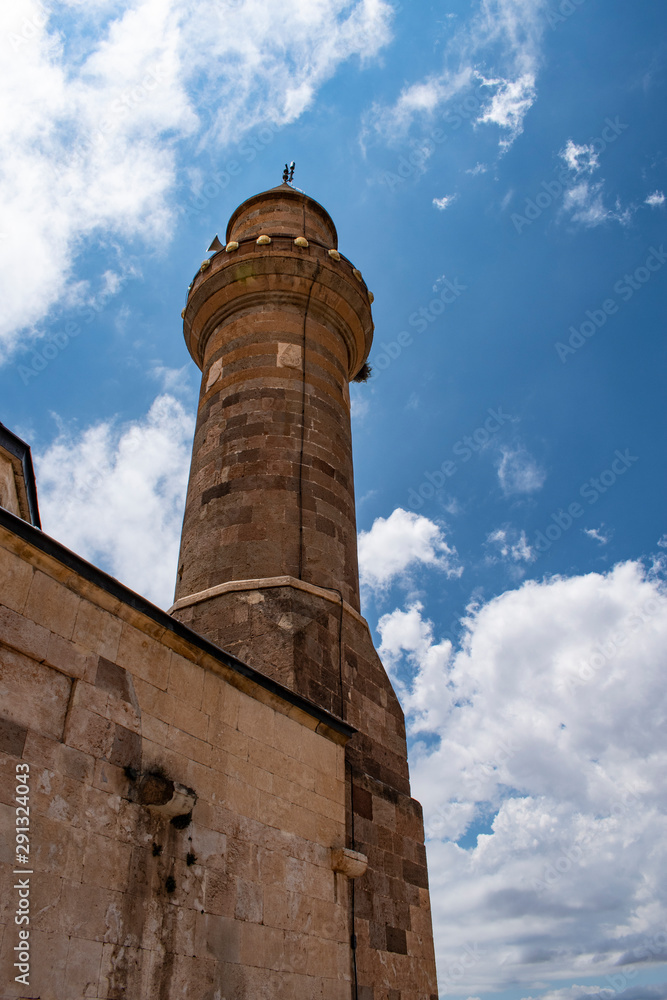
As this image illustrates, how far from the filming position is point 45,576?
3824 mm

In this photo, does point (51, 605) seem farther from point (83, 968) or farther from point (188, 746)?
point (83, 968)

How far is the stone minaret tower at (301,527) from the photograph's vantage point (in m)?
5.61

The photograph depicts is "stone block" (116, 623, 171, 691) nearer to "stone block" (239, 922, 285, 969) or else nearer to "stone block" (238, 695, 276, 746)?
"stone block" (238, 695, 276, 746)

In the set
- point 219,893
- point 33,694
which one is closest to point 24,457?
point 33,694

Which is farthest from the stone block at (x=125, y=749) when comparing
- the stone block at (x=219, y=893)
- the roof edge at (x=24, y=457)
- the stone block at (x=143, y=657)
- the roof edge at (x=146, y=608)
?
the roof edge at (x=24, y=457)

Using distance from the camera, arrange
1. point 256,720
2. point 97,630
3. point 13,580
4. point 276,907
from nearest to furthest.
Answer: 1. point 13,580
2. point 97,630
3. point 276,907
4. point 256,720

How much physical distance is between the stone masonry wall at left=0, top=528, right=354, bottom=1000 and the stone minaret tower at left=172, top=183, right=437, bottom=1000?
667 mm

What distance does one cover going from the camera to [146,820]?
3824 millimetres

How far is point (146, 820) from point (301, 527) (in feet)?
12.2

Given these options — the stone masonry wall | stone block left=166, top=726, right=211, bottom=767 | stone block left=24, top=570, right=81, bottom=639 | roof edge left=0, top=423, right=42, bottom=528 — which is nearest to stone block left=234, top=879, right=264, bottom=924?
the stone masonry wall

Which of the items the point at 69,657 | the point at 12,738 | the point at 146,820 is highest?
the point at 69,657

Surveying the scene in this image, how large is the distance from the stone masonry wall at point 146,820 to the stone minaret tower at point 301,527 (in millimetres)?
667

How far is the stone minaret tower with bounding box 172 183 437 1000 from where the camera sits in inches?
221

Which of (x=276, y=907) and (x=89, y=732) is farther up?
(x=89, y=732)
